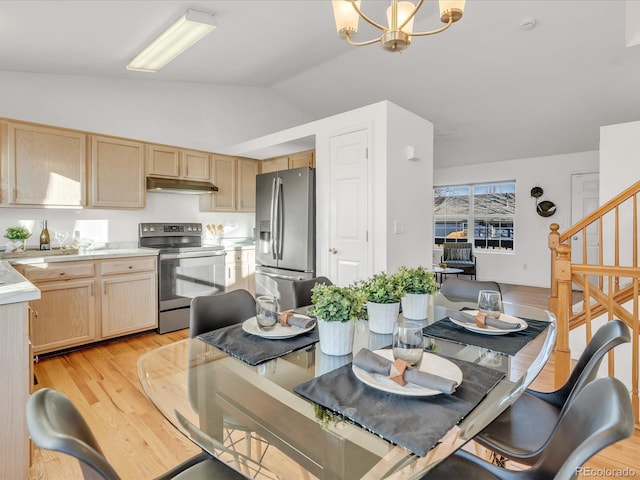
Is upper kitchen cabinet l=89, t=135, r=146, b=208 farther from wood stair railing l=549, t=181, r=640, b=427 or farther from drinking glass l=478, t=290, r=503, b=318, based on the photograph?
wood stair railing l=549, t=181, r=640, b=427

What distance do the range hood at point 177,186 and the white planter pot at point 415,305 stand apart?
3322mm

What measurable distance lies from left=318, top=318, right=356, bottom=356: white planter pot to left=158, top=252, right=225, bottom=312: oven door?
10.2 feet

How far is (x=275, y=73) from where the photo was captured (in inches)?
195

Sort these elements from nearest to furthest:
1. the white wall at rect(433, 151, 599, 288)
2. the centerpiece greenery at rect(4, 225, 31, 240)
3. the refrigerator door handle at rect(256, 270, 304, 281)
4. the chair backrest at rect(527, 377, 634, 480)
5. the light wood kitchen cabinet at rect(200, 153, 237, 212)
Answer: the chair backrest at rect(527, 377, 634, 480) < the centerpiece greenery at rect(4, 225, 31, 240) < the refrigerator door handle at rect(256, 270, 304, 281) < the light wood kitchen cabinet at rect(200, 153, 237, 212) < the white wall at rect(433, 151, 599, 288)

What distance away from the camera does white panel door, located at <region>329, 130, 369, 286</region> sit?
10.4 ft

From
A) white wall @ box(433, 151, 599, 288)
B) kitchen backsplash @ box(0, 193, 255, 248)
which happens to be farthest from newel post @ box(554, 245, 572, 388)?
white wall @ box(433, 151, 599, 288)

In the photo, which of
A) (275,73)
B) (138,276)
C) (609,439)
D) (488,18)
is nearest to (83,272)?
(138,276)

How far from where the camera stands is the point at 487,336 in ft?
4.82

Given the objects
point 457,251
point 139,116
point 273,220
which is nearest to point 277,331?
point 273,220

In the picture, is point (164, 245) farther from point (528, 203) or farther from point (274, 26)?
point (528, 203)

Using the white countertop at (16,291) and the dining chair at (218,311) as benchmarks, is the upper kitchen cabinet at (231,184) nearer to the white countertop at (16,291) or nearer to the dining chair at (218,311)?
the white countertop at (16,291)

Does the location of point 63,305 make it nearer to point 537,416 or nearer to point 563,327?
point 537,416

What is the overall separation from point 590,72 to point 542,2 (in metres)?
1.53

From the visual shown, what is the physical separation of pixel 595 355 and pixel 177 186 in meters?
4.07
